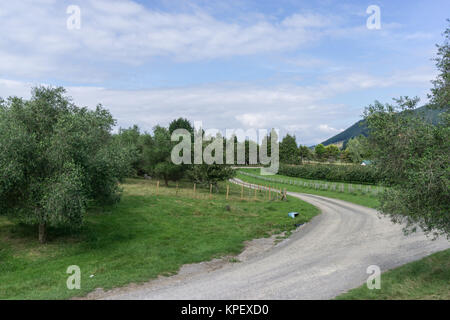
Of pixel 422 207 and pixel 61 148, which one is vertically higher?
pixel 61 148

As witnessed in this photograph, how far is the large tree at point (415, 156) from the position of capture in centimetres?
992

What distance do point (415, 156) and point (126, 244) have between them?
52.0ft

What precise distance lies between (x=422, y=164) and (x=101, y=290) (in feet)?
42.8

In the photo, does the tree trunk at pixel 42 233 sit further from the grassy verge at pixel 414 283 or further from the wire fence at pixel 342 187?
the wire fence at pixel 342 187

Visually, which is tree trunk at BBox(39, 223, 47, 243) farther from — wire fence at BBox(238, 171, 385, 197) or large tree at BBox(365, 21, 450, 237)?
wire fence at BBox(238, 171, 385, 197)

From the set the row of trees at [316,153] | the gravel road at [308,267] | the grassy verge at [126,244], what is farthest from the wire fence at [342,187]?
the row of trees at [316,153]

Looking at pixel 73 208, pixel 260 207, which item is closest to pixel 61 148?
pixel 73 208

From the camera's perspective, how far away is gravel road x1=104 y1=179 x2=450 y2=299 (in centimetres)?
1076

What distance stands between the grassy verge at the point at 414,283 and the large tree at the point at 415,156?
6.30ft

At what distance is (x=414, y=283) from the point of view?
36.4ft
